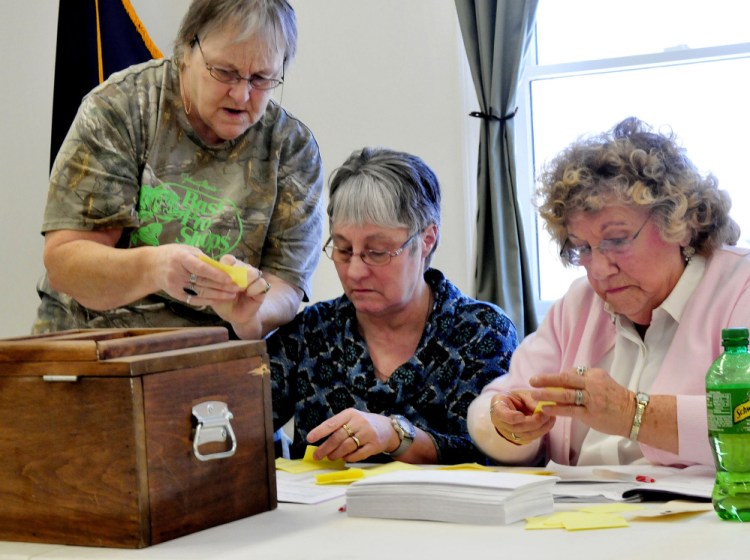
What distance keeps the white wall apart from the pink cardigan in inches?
58.7

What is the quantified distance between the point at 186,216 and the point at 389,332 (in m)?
0.54

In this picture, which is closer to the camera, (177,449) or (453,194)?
(177,449)

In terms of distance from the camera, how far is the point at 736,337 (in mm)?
1404

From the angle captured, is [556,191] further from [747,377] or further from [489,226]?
[489,226]

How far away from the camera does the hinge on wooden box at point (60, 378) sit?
147 centimetres

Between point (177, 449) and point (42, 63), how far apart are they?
301 centimetres

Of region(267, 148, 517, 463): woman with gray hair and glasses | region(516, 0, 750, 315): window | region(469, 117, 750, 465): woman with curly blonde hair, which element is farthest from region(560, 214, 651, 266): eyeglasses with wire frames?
region(516, 0, 750, 315): window

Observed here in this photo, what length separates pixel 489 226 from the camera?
3596 millimetres

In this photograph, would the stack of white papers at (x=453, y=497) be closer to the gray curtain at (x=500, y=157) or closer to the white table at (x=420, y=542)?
the white table at (x=420, y=542)

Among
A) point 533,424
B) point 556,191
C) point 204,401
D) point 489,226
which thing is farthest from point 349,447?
Answer: point 489,226

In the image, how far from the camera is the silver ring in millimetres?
1975

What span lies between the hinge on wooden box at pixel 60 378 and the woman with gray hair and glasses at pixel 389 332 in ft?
2.68

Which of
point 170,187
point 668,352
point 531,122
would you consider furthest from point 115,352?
point 531,122

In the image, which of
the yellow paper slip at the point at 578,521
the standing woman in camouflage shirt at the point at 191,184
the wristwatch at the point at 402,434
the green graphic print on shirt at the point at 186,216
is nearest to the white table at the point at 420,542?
the yellow paper slip at the point at 578,521
